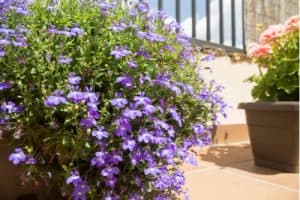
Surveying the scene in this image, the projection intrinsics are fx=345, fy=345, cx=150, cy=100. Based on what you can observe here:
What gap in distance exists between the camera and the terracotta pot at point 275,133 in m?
1.84

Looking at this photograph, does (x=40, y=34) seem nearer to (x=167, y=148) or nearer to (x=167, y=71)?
(x=167, y=71)

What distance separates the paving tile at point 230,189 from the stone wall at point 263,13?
5.90 ft

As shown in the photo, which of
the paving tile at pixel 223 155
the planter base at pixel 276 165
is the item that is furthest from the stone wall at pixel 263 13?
the planter base at pixel 276 165

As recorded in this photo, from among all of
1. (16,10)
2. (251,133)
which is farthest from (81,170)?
(251,133)

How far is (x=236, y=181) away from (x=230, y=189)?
15 centimetres

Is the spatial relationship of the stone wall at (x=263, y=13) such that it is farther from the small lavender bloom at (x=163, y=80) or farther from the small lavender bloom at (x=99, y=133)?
the small lavender bloom at (x=99, y=133)

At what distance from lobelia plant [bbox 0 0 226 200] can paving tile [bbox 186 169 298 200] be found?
0.42 metres

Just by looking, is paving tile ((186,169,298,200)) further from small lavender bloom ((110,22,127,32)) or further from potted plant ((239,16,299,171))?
small lavender bloom ((110,22,127,32))

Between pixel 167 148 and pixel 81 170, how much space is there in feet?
0.91

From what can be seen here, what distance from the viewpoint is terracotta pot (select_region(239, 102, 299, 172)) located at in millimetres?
1844

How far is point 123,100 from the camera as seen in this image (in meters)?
0.98

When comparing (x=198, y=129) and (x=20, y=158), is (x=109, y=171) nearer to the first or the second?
(x=20, y=158)

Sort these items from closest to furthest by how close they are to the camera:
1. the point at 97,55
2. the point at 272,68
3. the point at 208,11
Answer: the point at 97,55
the point at 272,68
the point at 208,11

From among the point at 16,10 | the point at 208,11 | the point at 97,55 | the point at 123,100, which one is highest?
the point at 208,11
